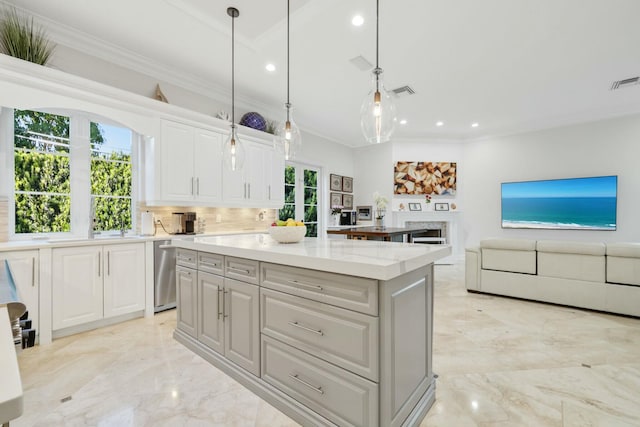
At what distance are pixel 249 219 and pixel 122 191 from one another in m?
1.86

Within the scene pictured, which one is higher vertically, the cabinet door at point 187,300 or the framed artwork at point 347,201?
the framed artwork at point 347,201

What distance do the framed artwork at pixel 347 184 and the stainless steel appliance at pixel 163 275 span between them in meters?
4.57

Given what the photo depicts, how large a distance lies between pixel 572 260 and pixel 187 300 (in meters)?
4.20

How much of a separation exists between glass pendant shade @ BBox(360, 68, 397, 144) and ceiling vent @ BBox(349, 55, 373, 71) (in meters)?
1.70

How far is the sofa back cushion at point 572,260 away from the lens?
336 cm

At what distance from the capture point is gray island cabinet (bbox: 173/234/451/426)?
1421 mm

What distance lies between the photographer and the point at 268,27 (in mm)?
2961

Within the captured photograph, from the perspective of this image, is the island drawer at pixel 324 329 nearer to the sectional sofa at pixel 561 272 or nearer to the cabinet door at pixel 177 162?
the cabinet door at pixel 177 162

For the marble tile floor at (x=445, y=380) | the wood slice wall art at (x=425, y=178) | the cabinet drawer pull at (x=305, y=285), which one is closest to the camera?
the cabinet drawer pull at (x=305, y=285)

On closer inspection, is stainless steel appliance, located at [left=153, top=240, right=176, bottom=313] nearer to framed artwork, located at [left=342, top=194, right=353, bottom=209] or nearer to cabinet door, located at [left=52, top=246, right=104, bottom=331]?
cabinet door, located at [left=52, top=246, right=104, bottom=331]

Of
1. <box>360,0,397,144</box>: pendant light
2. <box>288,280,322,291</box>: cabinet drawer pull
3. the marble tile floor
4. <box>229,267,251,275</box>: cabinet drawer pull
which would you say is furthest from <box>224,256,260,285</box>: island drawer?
<box>360,0,397,144</box>: pendant light

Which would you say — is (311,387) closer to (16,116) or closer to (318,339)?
(318,339)

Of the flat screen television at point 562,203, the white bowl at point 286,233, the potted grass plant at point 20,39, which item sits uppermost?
the potted grass plant at point 20,39

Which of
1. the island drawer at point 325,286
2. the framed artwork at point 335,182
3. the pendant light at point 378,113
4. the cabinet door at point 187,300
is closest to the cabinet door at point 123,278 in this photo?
the cabinet door at point 187,300
